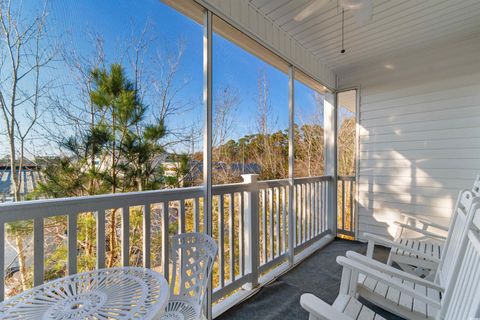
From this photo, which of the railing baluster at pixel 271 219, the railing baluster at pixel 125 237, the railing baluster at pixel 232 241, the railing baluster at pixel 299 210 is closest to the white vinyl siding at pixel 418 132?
the railing baluster at pixel 299 210

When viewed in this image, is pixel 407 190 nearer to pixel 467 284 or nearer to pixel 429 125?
pixel 429 125

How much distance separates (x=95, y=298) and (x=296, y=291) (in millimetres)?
1979

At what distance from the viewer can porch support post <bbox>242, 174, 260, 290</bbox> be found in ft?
7.59

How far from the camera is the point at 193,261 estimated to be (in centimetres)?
158

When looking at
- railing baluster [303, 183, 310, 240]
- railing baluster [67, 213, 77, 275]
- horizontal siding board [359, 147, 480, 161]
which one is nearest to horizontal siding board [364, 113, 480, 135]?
horizontal siding board [359, 147, 480, 161]

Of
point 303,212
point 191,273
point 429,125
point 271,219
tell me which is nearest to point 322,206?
point 303,212

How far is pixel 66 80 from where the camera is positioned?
1.45 meters

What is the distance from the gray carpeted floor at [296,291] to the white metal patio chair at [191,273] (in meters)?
0.68

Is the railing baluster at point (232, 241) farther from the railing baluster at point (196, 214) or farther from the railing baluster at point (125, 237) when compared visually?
the railing baluster at point (125, 237)

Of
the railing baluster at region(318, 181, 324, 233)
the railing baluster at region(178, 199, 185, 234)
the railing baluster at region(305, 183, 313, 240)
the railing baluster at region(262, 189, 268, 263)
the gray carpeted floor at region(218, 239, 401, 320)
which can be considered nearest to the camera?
the railing baluster at region(178, 199, 185, 234)

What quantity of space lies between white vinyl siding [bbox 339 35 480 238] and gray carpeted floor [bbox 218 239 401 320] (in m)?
0.85

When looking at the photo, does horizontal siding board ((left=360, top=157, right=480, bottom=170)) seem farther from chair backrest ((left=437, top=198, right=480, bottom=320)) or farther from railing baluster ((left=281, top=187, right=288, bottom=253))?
chair backrest ((left=437, top=198, right=480, bottom=320))

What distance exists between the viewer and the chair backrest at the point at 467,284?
1.01m

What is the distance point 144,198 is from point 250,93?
7.03 ft
